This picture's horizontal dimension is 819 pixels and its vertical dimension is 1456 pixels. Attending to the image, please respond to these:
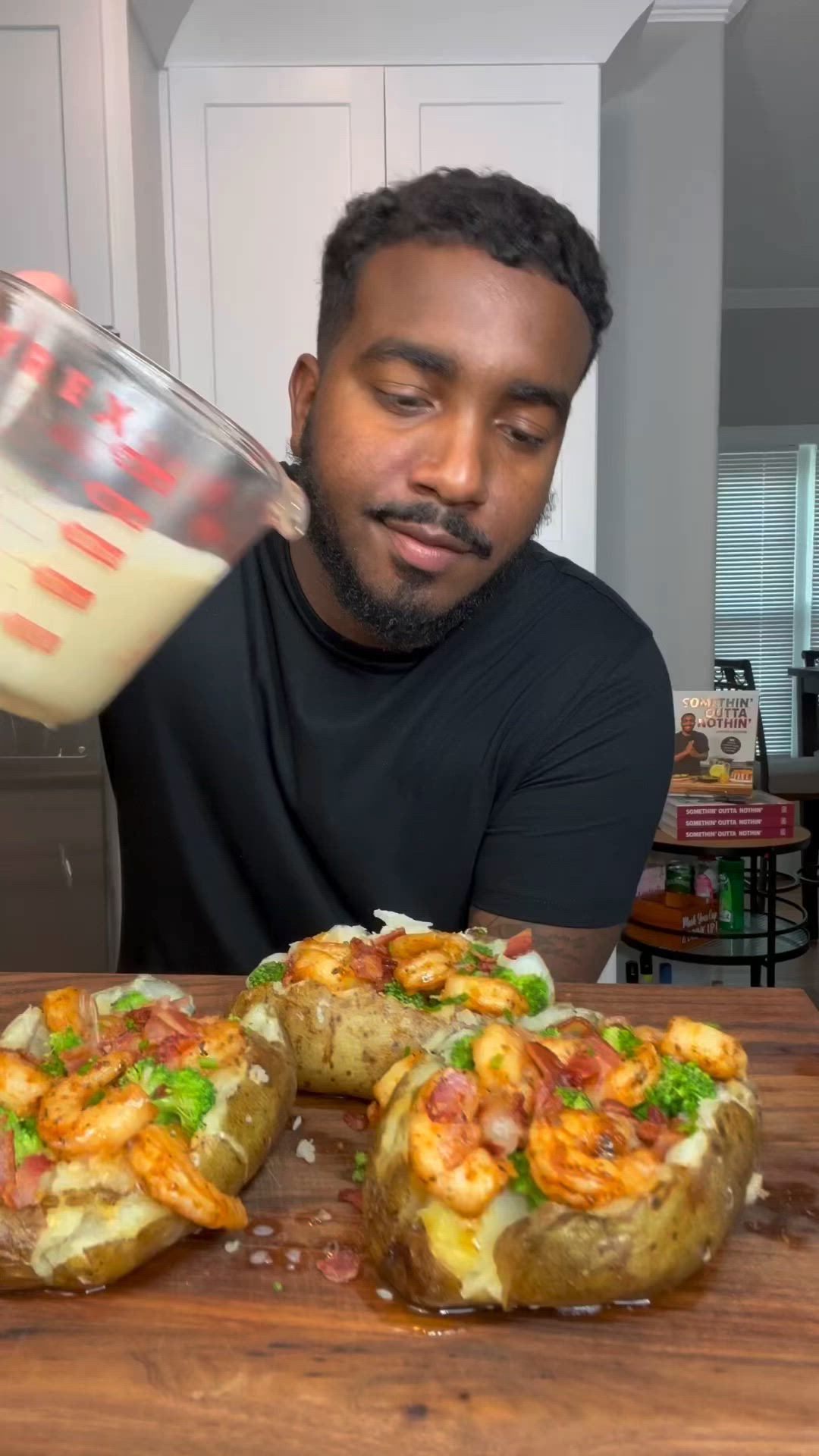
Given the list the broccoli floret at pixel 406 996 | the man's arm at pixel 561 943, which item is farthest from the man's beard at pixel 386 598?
the broccoli floret at pixel 406 996

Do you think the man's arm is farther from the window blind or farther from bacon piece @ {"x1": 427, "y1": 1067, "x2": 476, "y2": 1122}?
the window blind

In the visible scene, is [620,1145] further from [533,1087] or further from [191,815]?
[191,815]

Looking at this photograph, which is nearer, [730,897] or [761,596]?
[730,897]

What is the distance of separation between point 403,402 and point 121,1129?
68 cm

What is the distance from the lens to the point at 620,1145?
0.67m

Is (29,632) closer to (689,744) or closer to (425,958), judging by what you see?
(425,958)

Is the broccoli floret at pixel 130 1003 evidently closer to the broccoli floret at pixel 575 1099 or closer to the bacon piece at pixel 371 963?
the bacon piece at pixel 371 963

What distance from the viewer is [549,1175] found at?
635 millimetres

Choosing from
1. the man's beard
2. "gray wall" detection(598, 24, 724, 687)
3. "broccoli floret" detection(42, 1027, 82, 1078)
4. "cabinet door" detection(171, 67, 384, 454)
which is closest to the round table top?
"gray wall" detection(598, 24, 724, 687)

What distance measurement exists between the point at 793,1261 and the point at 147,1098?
38 centimetres

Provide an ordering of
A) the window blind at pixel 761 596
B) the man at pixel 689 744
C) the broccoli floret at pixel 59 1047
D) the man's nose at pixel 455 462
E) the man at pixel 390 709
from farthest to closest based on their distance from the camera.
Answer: the window blind at pixel 761 596
the man at pixel 689 744
the man at pixel 390 709
the man's nose at pixel 455 462
the broccoli floret at pixel 59 1047

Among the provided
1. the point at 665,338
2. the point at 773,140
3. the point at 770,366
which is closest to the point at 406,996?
the point at 665,338

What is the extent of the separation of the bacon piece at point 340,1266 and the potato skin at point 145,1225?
3.0 inches

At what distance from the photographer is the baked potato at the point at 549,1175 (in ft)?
2.06
